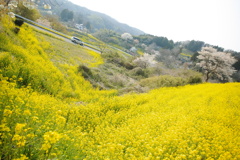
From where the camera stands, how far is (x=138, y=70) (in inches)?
1119

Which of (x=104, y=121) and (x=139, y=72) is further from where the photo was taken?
(x=139, y=72)

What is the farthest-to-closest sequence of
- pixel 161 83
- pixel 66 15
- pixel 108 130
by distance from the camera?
pixel 66 15
pixel 161 83
pixel 108 130

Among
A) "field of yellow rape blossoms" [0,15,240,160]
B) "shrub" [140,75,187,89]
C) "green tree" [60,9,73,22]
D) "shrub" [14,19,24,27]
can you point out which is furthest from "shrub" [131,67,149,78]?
"green tree" [60,9,73,22]

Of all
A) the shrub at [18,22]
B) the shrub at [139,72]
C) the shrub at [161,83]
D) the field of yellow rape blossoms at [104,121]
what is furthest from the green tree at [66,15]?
the field of yellow rape blossoms at [104,121]

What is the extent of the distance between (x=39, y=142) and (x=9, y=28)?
12.0 metres

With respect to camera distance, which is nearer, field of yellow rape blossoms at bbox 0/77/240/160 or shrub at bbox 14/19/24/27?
field of yellow rape blossoms at bbox 0/77/240/160

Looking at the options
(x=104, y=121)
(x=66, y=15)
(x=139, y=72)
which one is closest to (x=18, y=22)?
(x=104, y=121)

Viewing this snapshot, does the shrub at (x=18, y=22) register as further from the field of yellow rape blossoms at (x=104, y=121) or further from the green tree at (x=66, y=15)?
the green tree at (x=66, y=15)

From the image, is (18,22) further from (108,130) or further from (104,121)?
(108,130)

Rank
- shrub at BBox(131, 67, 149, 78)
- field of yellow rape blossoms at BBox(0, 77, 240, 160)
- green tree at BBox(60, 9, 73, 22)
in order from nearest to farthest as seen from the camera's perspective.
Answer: field of yellow rape blossoms at BBox(0, 77, 240, 160) < shrub at BBox(131, 67, 149, 78) < green tree at BBox(60, 9, 73, 22)

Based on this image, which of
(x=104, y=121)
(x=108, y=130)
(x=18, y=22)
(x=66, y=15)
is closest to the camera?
(x=108, y=130)

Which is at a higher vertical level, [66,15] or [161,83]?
[66,15]

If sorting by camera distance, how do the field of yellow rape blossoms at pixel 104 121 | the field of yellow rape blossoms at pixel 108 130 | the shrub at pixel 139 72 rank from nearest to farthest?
the field of yellow rape blossoms at pixel 108 130
the field of yellow rape blossoms at pixel 104 121
the shrub at pixel 139 72

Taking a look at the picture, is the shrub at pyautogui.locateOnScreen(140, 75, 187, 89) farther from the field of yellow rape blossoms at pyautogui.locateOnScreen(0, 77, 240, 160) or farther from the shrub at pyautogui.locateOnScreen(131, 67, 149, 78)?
the shrub at pyautogui.locateOnScreen(131, 67, 149, 78)
